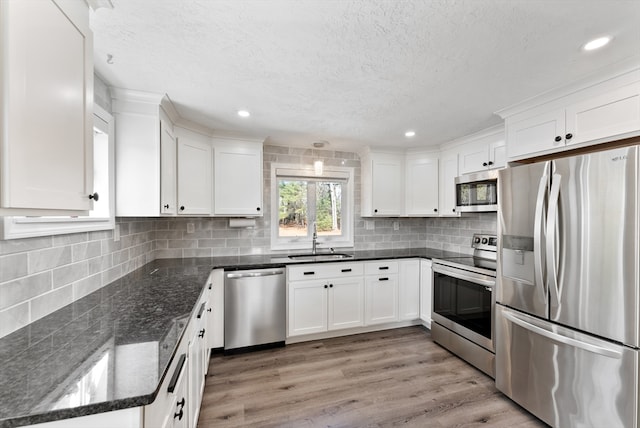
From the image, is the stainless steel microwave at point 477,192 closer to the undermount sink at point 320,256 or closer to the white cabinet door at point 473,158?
the white cabinet door at point 473,158

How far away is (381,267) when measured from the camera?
11.2 ft

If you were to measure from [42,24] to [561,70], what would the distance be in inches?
101

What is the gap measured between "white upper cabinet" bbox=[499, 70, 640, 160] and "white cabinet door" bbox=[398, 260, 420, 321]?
1.68 meters

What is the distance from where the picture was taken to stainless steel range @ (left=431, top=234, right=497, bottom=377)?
2430 millimetres

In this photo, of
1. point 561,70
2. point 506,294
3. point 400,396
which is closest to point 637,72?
point 561,70

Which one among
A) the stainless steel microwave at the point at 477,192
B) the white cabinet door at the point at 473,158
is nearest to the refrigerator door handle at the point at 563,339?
the stainless steel microwave at the point at 477,192

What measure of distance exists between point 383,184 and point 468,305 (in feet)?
5.80

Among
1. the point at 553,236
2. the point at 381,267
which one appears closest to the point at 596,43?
the point at 553,236

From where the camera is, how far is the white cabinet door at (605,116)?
5.46 ft

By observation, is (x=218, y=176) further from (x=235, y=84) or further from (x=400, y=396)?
(x=400, y=396)

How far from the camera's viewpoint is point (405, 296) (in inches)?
138

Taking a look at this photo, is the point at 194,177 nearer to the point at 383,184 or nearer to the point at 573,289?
the point at 383,184

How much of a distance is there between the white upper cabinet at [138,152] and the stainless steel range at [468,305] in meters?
2.79

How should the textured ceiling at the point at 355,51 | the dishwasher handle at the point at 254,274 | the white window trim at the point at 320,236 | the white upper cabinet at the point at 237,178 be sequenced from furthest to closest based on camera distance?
the white window trim at the point at 320,236, the white upper cabinet at the point at 237,178, the dishwasher handle at the point at 254,274, the textured ceiling at the point at 355,51
